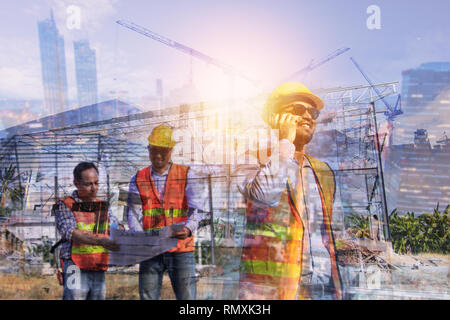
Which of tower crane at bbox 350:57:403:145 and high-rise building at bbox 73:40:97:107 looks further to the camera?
high-rise building at bbox 73:40:97:107

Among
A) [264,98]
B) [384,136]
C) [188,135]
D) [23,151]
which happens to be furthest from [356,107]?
[23,151]

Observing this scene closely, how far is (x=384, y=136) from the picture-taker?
9.00 feet

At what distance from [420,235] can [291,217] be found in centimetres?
112

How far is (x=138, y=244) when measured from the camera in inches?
107

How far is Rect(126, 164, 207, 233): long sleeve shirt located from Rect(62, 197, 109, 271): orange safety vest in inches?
9.2

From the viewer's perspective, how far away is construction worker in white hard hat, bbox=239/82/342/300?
262 centimetres

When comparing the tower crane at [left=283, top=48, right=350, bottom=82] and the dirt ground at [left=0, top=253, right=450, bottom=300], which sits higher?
the tower crane at [left=283, top=48, right=350, bottom=82]

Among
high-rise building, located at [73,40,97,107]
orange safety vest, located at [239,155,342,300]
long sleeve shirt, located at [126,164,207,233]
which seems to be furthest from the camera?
high-rise building, located at [73,40,97,107]

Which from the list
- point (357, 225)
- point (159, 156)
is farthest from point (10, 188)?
point (357, 225)

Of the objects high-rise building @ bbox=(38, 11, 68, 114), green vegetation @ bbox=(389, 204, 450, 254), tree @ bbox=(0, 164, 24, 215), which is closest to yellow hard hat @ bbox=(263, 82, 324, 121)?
green vegetation @ bbox=(389, 204, 450, 254)

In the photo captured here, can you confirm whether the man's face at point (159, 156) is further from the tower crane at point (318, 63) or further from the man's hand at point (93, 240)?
the tower crane at point (318, 63)

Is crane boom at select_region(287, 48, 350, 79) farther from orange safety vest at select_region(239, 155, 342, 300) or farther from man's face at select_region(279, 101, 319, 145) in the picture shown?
orange safety vest at select_region(239, 155, 342, 300)

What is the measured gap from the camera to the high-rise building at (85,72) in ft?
9.27
